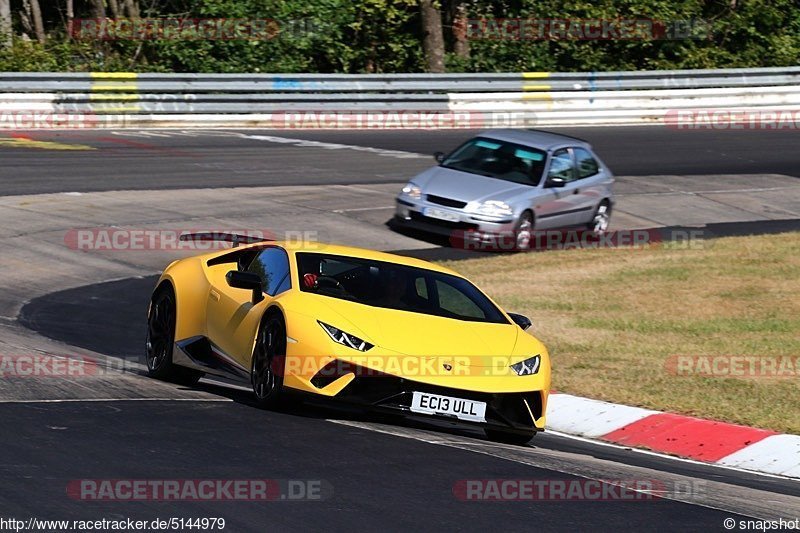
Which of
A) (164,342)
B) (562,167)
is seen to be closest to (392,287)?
(164,342)

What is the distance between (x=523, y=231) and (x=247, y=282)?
10572 millimetres

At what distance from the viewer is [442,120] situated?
31.8m

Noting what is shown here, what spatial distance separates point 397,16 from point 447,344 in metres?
27.4

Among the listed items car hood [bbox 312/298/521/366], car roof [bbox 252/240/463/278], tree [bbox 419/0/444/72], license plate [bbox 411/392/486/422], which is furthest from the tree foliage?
license plate [bbox 411/392/486/422]

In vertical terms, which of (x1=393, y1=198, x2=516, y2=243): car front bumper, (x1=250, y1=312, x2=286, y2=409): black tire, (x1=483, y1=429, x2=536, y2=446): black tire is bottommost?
(x1=393, y1=198, x2=516, y2=243): car front bumper

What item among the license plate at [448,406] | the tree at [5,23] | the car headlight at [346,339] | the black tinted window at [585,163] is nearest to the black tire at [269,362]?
the car headlight at [346,339]

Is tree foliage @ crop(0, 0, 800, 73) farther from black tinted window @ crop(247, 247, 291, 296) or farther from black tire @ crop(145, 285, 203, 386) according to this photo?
black tinted window @ crop(247, 247, 291, 296)

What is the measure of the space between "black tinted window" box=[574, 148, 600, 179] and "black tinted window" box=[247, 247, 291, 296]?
11.3m

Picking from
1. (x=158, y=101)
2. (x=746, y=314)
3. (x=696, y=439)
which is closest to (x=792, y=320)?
(x=746, y=314)

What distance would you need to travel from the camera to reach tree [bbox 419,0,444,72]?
34.8 metres

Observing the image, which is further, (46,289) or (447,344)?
(46,289)

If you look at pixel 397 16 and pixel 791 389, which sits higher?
pixel 397 16

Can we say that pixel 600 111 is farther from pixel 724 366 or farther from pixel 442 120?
pixel 724 366

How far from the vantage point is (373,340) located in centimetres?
903
